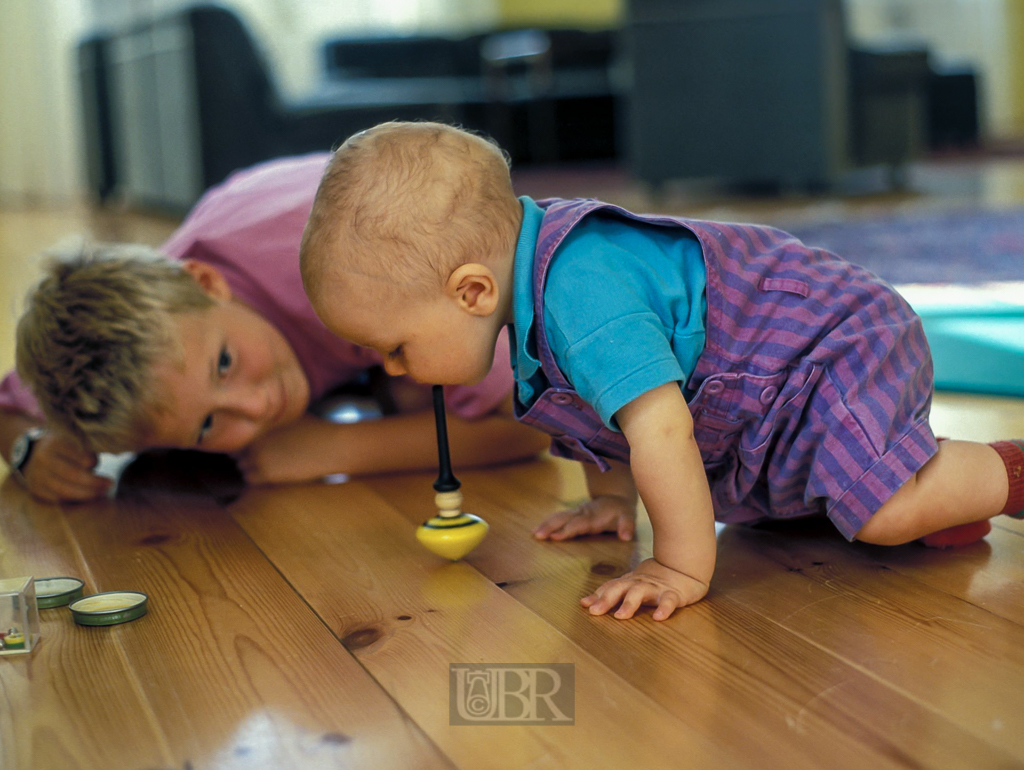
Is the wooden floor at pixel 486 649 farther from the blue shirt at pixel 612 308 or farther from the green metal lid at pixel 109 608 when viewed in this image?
the blue shirt at pixel 612 308

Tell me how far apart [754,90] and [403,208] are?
11.2ft

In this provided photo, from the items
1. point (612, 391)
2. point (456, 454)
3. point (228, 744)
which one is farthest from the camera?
point (456, 454)

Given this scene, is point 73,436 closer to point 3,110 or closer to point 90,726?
point 90,726

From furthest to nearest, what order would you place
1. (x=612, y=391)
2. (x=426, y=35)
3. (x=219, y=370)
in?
(x=426, y=35), (x=219, y=370), (x=612, y=391)

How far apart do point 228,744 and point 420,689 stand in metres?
0.13

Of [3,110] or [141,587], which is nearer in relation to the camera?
[141,587]

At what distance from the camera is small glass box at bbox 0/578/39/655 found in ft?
2.77

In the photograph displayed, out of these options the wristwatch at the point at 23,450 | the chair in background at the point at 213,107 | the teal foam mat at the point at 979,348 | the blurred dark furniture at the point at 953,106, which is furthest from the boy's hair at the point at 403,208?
the blurred dark furniture at the point at 953,106

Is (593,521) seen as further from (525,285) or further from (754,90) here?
(754,90)

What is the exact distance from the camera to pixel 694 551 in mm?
871

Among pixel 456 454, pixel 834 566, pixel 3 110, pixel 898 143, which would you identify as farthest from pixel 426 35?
pixel 834 566

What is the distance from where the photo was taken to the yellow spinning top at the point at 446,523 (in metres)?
0.97

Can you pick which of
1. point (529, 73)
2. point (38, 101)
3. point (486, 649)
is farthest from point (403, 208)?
point (38, 101)

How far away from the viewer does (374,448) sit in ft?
4.30
